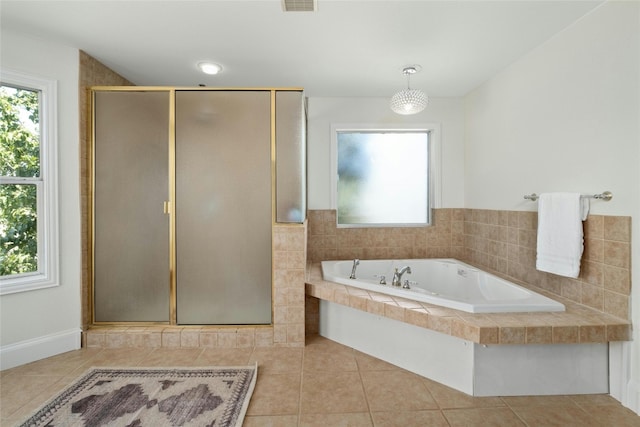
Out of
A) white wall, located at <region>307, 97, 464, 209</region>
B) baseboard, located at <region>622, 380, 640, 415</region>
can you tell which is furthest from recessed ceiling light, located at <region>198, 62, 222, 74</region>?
baseboard, located at <region>622, 380, 640, 415</region>

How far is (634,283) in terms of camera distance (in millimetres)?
1617

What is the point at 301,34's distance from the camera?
2031mm

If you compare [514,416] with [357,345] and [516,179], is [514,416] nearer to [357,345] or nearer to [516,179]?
[357,345]

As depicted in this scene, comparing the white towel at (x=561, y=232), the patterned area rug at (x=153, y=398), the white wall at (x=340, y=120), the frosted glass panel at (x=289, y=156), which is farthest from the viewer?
the white wall at (x=340, y=120)

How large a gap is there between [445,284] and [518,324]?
3.96 feet

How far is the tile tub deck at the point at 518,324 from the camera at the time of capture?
64.6 inches

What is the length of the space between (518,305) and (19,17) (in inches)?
146

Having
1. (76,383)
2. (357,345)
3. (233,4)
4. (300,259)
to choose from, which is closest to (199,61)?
(233,4)

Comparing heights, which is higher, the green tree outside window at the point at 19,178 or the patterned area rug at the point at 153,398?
the green tree outside window at the point at 19,178

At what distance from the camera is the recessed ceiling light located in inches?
96.4

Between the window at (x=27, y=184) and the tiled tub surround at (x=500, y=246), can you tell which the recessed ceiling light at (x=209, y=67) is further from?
the tiled tub surround at (x=500, y=246)

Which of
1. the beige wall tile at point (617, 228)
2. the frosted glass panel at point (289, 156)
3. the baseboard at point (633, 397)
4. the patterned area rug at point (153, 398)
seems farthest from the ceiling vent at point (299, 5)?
the baseboard at point (633, 397)

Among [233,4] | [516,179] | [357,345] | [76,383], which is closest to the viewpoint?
[233,4]

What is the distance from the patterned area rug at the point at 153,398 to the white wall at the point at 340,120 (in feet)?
6.08
